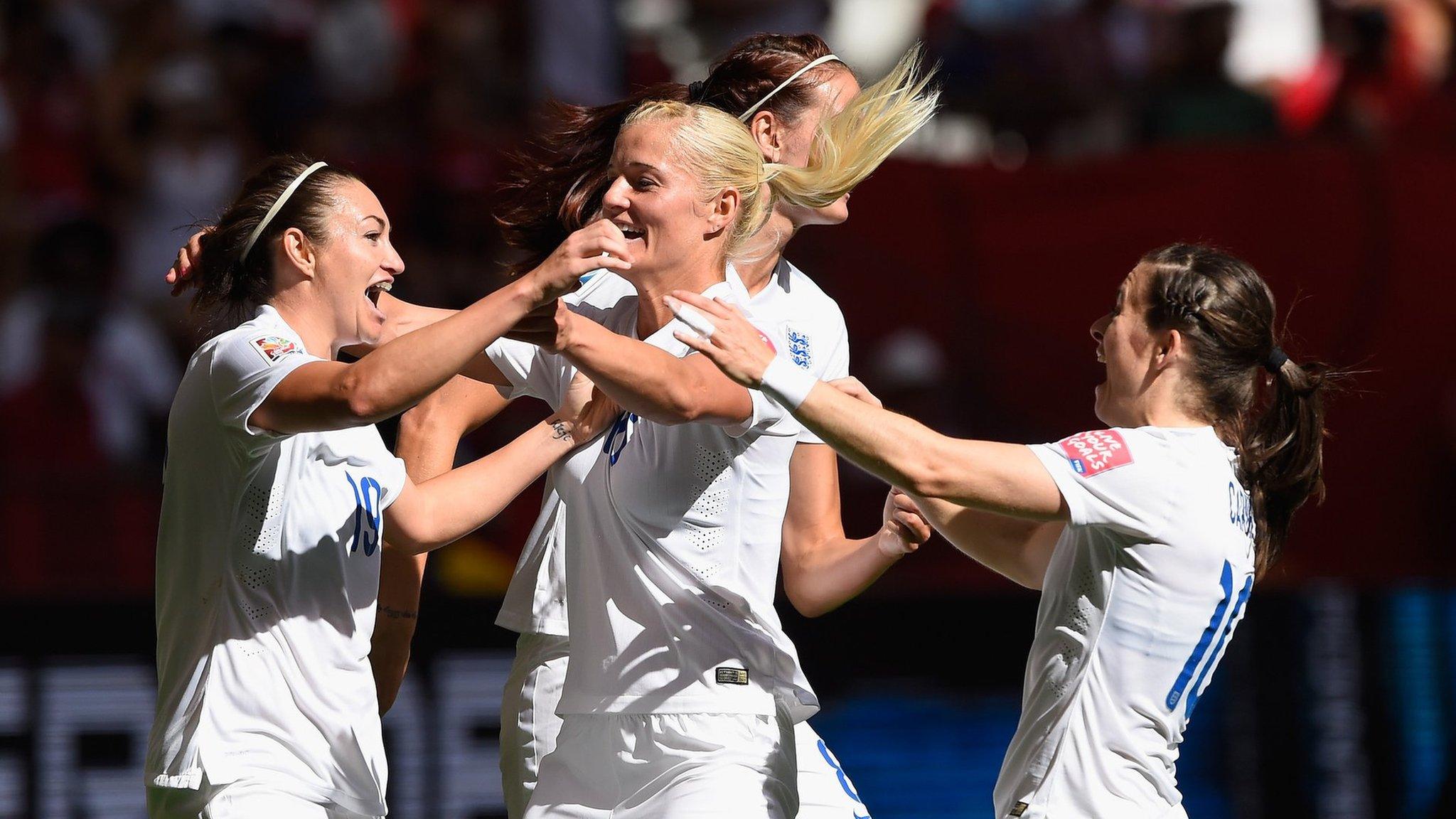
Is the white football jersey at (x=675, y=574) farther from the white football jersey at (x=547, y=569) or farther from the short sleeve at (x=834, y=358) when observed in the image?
the short sleeve at (x=834, y=358)

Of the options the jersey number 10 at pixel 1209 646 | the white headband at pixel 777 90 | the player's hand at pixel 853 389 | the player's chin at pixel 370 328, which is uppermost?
the white headband at pixel 777 90

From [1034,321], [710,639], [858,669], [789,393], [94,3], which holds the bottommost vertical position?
[858,669]

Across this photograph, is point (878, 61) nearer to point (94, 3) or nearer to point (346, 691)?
point (94, 3)

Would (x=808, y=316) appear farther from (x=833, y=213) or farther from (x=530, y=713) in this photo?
(x=530, y=713)

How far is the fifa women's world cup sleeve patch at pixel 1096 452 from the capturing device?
9.68 feet

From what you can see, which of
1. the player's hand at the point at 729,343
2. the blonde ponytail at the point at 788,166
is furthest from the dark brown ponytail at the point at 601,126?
the player's hand at the point at 729,343

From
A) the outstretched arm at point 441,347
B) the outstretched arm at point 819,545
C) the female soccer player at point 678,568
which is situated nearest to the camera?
the outstretched arm at point 441,347

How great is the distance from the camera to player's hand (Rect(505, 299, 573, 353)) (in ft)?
8.99

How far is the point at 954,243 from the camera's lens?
6703 millimetres

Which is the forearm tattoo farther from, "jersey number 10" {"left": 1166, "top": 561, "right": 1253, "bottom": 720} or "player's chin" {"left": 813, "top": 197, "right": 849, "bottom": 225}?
"jersey number 10" {"left": 1166, "top": 561, "right": 1253, "bottom": 720}

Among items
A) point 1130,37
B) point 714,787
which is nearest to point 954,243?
point 1130,37

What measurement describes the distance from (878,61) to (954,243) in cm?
297

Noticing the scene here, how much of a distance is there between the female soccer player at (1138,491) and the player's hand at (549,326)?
0.23 meters

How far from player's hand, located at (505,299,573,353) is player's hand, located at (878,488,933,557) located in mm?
992
